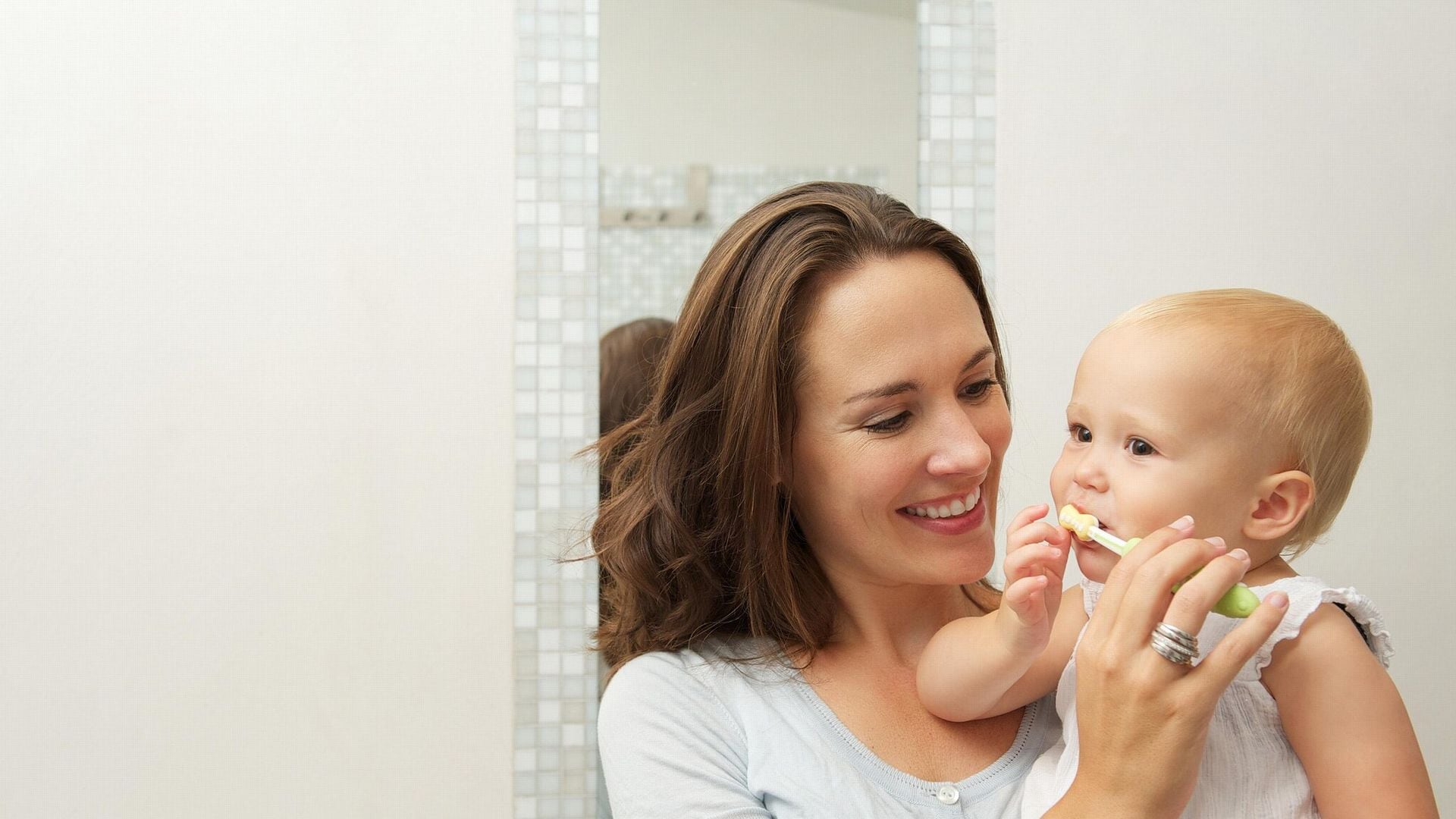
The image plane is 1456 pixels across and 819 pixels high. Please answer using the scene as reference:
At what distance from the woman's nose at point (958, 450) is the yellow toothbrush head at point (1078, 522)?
0.29ft

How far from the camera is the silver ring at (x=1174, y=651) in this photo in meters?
0.94

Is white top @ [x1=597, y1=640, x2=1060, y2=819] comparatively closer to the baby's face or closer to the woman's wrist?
the woman's wrist

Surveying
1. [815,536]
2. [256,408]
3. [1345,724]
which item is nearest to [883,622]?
[815,536]

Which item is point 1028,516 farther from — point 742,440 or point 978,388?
point 742,440

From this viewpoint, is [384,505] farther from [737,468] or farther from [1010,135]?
[1010,135]

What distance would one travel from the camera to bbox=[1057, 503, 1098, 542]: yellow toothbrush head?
1087 millimetres

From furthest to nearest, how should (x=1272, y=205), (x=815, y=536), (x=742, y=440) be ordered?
(x=1272, y=205) < (x=815, y=536) < (x=742, y=440)

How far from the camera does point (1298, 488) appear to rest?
1091 millimetres

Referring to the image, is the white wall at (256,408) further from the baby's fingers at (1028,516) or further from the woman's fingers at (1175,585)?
the woman's fingers at (1175,585)

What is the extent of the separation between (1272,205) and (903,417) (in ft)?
4.32

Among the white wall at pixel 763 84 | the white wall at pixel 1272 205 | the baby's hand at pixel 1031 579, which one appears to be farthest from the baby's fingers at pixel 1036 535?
the white wall at pixel 763 84

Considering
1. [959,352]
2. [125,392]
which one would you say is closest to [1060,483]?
[959,352]

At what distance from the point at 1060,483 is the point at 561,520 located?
107cm

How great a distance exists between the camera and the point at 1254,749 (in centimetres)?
107
